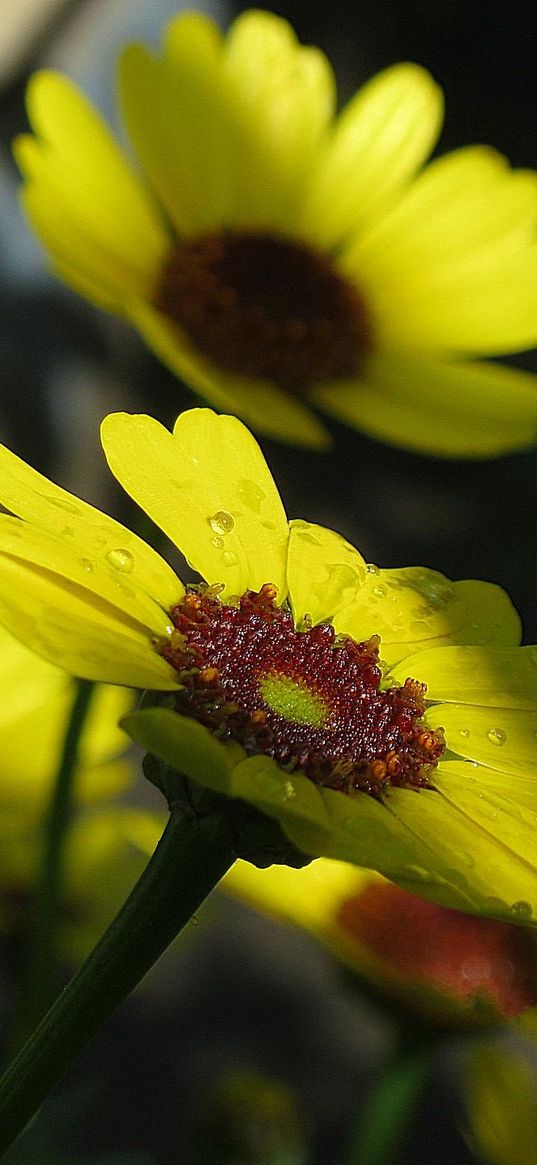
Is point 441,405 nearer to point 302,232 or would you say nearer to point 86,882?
point 302,232

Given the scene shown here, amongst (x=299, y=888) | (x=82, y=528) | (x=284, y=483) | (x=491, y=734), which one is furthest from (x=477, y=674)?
(x=284, y=483)

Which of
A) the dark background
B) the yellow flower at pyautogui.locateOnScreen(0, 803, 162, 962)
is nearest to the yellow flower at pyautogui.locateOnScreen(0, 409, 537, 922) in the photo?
the yellow flower at pyautogui.locateOnScreen(0, 803, 162, 962)

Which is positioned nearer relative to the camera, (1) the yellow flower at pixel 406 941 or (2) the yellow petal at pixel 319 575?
(2) the yellow petal at pixel 319 575

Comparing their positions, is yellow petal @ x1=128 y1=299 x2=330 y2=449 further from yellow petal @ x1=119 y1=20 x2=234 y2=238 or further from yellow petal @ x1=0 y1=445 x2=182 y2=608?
yellow petal @ x1=0 y1=445 x2=182 y2=608

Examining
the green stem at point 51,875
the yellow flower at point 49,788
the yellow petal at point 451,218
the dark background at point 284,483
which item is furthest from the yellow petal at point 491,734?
the dark background at point 284,483

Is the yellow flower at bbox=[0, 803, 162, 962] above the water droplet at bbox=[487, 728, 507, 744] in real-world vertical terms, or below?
below

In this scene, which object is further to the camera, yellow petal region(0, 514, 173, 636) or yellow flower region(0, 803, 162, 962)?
yellow flower region(0, 803, 162, 962)

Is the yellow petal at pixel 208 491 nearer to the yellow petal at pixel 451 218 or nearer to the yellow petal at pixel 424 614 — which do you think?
the yellow petal at pixel 424 614

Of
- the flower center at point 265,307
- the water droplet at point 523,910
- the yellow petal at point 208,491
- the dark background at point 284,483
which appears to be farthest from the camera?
the dark background at point 284,483
